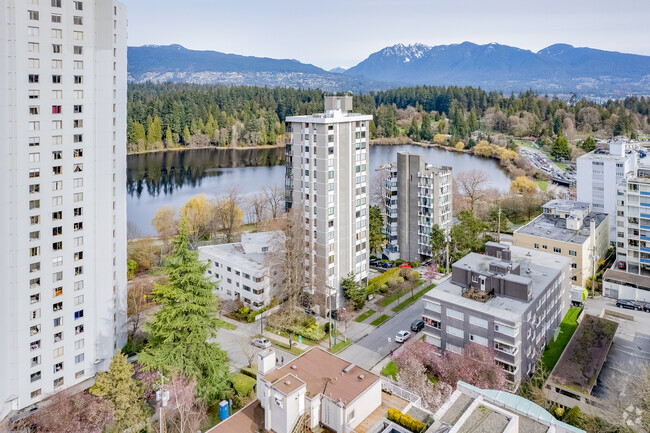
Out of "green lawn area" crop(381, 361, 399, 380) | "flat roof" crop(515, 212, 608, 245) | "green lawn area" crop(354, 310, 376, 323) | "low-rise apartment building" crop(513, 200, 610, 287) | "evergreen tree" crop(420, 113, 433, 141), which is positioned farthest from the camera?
"evergreen tree" crop(420, 113, 433, 141)

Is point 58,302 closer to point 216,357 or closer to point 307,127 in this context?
point 216,357

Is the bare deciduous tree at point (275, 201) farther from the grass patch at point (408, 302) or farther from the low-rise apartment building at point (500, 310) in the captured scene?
the low-rise apartment building at point (500, 310)

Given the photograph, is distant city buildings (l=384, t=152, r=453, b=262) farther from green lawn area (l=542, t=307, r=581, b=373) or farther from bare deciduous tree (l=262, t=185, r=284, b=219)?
bare deciduous tree (l=262, t=185, r=284, b=219)

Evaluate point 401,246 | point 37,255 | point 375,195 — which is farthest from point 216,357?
point 375,195

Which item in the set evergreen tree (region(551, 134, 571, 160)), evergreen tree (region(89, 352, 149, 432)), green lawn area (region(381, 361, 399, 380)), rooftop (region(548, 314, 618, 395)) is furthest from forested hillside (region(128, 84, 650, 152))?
evergreen tree (region(89, 352, 149, 432))

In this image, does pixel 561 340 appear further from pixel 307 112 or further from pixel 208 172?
pixel 307 112

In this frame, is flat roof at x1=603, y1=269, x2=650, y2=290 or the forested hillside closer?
flat roof at x1=603, y1=269, x2=650, y2=290

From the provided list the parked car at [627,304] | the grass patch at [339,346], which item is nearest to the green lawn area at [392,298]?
the grass patch at [339,346]
